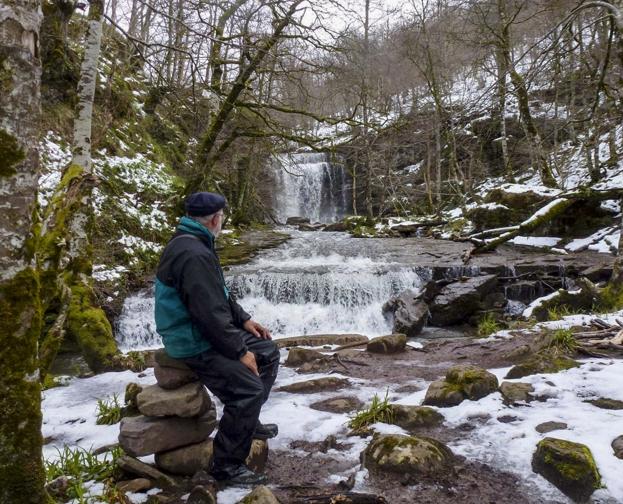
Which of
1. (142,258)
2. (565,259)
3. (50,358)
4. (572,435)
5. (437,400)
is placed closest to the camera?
(572,435)

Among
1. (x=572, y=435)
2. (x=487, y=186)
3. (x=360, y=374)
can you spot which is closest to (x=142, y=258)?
(x=360, y=374)

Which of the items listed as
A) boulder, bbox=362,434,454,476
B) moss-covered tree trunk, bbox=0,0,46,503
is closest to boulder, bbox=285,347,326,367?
boulder, bbox=362,434,454,476

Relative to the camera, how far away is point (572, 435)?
317 centimetres

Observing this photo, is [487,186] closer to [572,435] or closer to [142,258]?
[142,258]

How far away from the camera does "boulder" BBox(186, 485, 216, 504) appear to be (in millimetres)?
2688

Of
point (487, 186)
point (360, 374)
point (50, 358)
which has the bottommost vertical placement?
point (360, 374)

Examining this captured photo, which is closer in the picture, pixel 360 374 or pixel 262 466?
pixel 262 466

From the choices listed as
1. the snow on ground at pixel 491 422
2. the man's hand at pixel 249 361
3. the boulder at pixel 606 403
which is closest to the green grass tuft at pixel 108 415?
the snow on ground at pixel 491 422

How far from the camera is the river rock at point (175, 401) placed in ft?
10.0

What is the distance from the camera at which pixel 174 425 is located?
10.2 ft

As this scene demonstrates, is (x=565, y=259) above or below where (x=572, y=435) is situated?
above

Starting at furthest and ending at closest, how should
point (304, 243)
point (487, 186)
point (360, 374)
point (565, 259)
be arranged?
point (487, 186) < point (304, 243) < point (565, 259) < point (360, 374)

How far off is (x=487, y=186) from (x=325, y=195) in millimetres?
10535

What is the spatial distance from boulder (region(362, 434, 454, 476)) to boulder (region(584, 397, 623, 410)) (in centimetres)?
145
